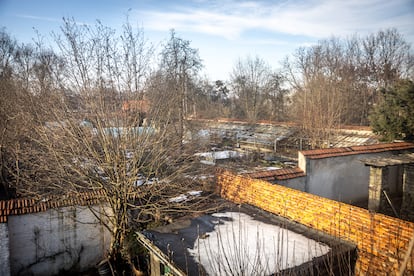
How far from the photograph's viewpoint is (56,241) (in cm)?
823

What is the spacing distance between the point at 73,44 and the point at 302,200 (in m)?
7.47

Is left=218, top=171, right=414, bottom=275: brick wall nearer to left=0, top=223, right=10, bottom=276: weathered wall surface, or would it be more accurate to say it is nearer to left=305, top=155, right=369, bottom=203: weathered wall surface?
left=305, top=155, right=369, bottom=203: weathered wall surface

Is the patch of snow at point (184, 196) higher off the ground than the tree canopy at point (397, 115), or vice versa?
the tree canopy at point (397, 115)

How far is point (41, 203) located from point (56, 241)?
1.24 m

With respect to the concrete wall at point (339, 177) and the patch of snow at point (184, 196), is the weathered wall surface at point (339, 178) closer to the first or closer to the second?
the concrete wall at point (339, 177)

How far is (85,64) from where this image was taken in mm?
7727

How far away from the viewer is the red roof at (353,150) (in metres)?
10.7

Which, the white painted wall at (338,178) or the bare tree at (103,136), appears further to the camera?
the white painted wall at (338,178)

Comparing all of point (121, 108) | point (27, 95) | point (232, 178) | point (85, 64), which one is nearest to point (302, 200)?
point (232, 178)

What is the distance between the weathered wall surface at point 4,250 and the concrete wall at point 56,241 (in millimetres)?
351

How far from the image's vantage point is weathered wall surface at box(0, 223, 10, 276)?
7.20m

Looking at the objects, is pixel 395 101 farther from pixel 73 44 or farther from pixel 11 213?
pixel 11 213

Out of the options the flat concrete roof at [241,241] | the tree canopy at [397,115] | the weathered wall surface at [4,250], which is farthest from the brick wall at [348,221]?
the tree canopy at [397,115]

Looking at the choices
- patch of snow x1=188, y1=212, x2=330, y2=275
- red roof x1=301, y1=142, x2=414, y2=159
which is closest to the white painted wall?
red roof x1=301, y1=142, x2=414, y2=159
